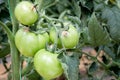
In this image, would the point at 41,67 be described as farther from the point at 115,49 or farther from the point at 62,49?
the point at 115,49

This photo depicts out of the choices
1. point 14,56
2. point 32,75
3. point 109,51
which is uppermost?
point 14,56

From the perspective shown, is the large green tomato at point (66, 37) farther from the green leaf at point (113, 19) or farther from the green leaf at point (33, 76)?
the green leaf at point (33, 76)

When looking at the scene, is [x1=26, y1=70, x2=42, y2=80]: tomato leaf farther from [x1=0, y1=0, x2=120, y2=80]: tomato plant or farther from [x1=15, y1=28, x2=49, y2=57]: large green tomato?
[x1=15, y1=28, x2=49, y2=57]: large green tomato

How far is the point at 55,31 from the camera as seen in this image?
2.88 feet

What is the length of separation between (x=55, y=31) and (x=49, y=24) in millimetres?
50

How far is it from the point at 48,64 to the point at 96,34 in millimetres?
176

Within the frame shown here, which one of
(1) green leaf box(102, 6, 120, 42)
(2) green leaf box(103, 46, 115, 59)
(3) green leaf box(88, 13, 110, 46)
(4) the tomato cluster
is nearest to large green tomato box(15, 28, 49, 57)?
(4) the tomato cluster

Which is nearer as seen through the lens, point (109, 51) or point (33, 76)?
point (33, 76)

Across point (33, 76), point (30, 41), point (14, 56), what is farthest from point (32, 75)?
point (30, 41)

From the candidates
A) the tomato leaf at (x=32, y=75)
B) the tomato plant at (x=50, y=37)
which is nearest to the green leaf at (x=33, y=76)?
the tomato leaf at (x=32, y=75)

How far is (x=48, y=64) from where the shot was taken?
33.4 inches

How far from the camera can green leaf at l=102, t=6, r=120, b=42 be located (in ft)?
3.42

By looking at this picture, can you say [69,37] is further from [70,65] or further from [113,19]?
[113,19]

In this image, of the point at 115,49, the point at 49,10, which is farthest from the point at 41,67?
the point at 115,49
